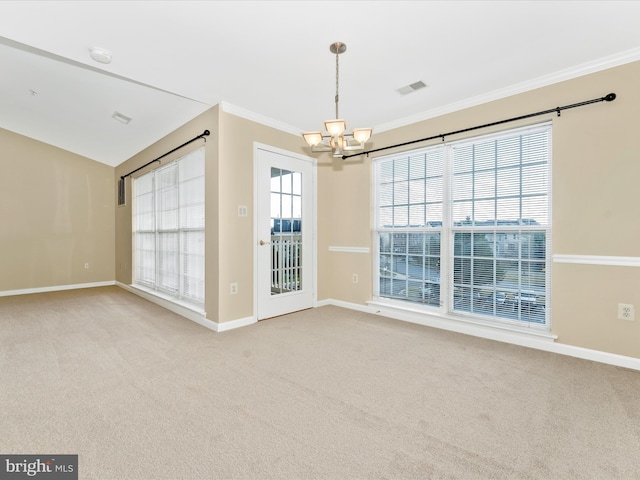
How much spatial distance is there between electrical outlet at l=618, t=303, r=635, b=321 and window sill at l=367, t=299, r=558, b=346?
0.51 metres

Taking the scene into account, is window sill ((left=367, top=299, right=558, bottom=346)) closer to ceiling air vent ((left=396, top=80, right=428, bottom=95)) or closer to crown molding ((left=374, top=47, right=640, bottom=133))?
crown molding ((left=374, top=47, right=640, bottom=133))

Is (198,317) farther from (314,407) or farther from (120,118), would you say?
(120,118)

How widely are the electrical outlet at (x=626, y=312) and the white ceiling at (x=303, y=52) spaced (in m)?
1.84

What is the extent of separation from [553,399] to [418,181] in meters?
2.55

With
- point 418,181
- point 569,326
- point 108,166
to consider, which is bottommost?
point 569,326

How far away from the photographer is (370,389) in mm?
2195

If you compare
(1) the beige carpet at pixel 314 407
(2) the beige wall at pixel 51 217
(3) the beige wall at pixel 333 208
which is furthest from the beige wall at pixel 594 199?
(2) the beige wall at pixel 51 217

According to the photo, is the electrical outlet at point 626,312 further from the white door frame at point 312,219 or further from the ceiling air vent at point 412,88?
the white door frame at point 312,219

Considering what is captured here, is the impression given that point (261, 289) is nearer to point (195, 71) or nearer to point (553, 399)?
point (195, 71)

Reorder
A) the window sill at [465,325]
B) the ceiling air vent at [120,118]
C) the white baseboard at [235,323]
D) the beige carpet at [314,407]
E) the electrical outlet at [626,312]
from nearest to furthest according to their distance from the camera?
the beige carpet at [314,407], the electrical outlet at [626,312], the window sill at [465,325], the white baseboard at [235,323], the ceiling air vent at [120,118]

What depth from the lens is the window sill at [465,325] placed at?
2984 millimetres

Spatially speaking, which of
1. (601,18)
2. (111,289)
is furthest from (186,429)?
(111,289)

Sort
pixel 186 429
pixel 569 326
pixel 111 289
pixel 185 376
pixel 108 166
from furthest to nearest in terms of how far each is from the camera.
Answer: pixel 108 166 < pixel 111 289 < pixel 569 326 < pixel 185 376 < pixel 186 429

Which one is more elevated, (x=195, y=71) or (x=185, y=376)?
(x=195, y=71)
